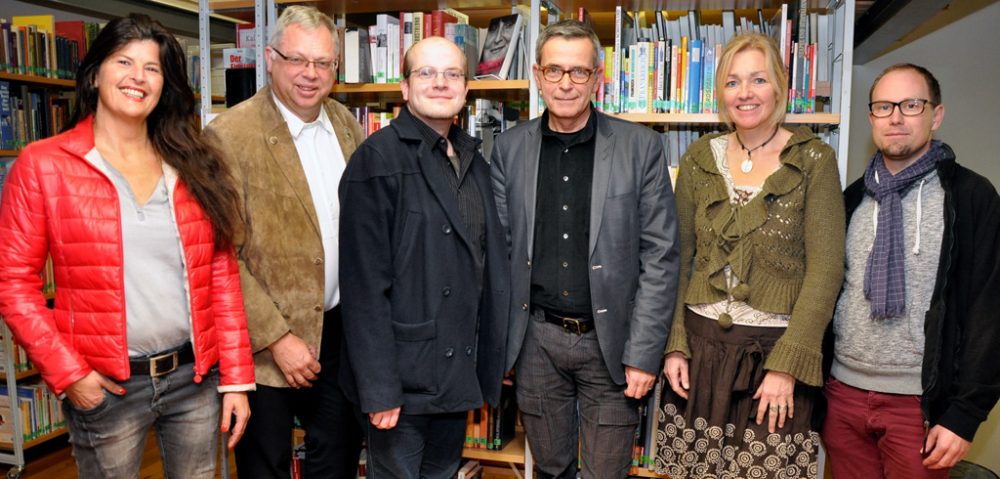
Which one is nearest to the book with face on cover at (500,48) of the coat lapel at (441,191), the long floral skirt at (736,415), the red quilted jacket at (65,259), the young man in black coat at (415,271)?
the young man in black coat at (415,271)

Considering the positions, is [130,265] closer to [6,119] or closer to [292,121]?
[292,121]

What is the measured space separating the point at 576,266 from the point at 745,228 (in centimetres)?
49

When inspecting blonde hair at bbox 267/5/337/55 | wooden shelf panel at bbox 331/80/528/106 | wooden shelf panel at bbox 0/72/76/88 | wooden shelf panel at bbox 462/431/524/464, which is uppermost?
wooden shelf panel at bbox 0/72/76/88

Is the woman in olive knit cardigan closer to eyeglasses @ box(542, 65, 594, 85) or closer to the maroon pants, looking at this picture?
the maroon pants

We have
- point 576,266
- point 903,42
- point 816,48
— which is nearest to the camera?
point 576,266

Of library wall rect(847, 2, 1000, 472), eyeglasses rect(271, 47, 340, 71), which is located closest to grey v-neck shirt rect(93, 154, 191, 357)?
eyeglasses rect(271, 47, 340, 71)

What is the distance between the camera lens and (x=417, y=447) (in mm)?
1954

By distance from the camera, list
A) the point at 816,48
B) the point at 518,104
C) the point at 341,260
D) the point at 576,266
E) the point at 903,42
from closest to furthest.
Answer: the point at 341,260
the point at 576,266
the point at 816,48
the point at 518,104
the point at 903,42

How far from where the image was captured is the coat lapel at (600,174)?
81.9 inches

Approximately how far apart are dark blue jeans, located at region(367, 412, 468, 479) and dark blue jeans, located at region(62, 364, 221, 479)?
0.42 m

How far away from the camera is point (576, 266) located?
2127mm

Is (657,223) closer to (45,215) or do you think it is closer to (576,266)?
(576,266)

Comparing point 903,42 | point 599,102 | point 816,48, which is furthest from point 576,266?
point 903,42

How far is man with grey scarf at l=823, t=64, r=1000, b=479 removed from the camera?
6.15 feet
